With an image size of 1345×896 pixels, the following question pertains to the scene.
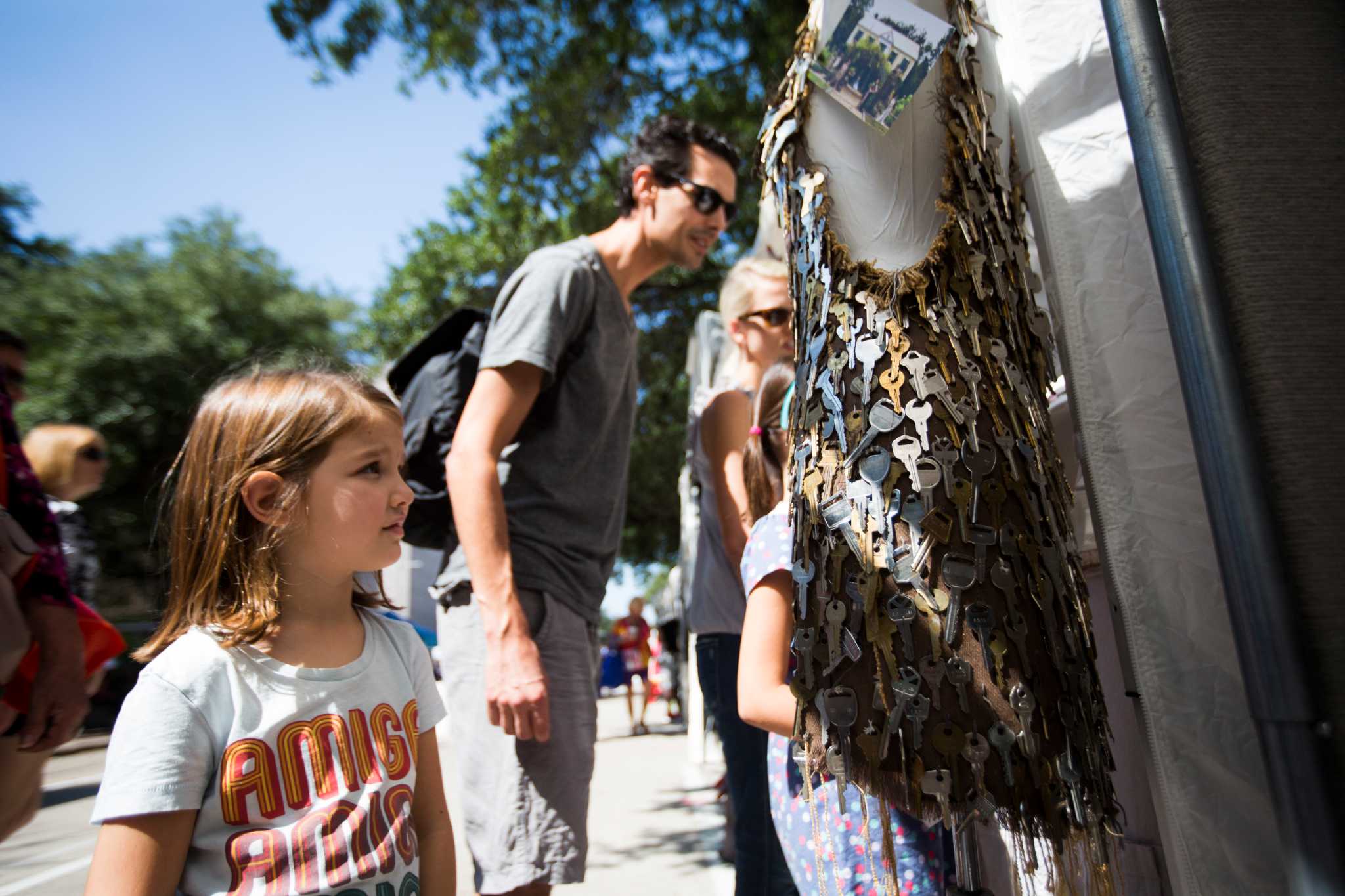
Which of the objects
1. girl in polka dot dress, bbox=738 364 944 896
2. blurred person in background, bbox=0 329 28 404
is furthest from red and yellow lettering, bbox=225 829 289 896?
blurred person in background, bbox=0 329 28 404

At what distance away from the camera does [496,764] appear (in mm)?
1674

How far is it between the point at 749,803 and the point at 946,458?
1.29 meters

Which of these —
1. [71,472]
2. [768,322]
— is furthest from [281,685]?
[71,472]

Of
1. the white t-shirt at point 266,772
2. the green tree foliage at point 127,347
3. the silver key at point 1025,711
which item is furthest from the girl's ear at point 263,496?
the green tree foliage at point 127,347

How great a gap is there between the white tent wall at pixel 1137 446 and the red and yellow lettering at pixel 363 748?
111 cm

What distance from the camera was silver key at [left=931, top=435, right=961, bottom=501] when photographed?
107cm

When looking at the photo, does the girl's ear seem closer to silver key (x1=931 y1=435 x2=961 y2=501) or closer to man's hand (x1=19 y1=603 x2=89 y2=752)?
man's hand (x1=19 y1=603 x2=89 y2=752)

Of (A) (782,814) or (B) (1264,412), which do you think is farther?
(A) (782,814)

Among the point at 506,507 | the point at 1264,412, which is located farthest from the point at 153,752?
the point at 1264,412

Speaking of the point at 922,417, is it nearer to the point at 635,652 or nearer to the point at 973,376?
the point at 973,376

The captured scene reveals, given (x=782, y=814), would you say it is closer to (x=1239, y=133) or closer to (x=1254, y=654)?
(x=1254, y=654)

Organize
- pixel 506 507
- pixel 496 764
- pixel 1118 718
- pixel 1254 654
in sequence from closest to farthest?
pixel 1254 654, pixel 1118 718, pixel 496 764, pixel 506 507

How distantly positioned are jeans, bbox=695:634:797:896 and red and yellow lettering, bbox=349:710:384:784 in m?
0.91

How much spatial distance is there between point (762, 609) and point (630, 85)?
713 centimetres
